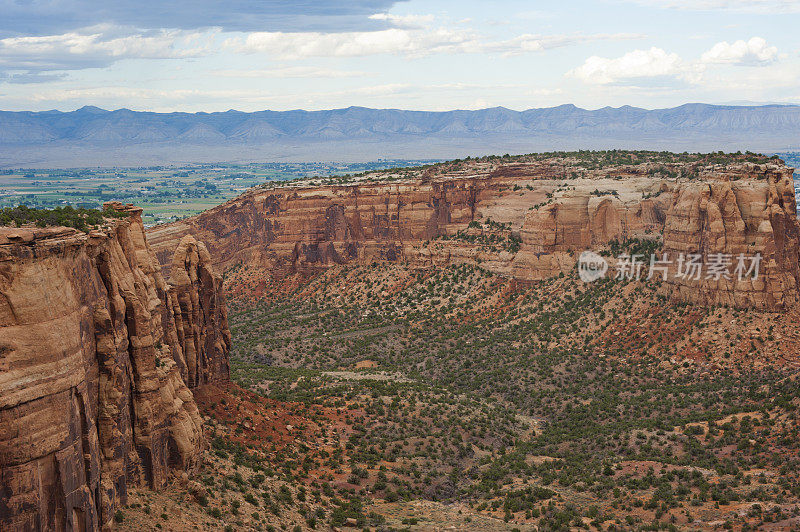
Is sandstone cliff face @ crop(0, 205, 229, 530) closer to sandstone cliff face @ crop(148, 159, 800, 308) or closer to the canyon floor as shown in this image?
the canyon floor

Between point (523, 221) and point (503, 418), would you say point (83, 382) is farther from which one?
point (523, 221)

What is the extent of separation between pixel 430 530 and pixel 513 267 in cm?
4729

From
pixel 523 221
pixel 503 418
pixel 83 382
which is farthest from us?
pixel 523 221

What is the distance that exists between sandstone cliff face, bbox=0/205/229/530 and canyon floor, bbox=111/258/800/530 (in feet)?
6.57

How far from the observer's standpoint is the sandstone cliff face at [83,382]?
21953 mm

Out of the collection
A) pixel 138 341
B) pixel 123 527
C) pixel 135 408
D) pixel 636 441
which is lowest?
pixel 636 441

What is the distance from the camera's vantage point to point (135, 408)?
97.1 ft

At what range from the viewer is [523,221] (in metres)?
84.9

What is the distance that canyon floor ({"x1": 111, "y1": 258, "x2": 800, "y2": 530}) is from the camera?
3809 cm

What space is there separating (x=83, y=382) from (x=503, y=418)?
3760cm

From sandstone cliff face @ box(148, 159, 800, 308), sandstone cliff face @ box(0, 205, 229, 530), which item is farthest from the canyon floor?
sandstone cliff face @ box(148, 159, 800, 308)

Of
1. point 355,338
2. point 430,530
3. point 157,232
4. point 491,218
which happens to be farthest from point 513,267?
point 430,530

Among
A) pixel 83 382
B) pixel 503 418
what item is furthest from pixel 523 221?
pixel 83 382

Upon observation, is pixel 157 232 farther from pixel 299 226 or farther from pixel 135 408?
pixel 135 408
